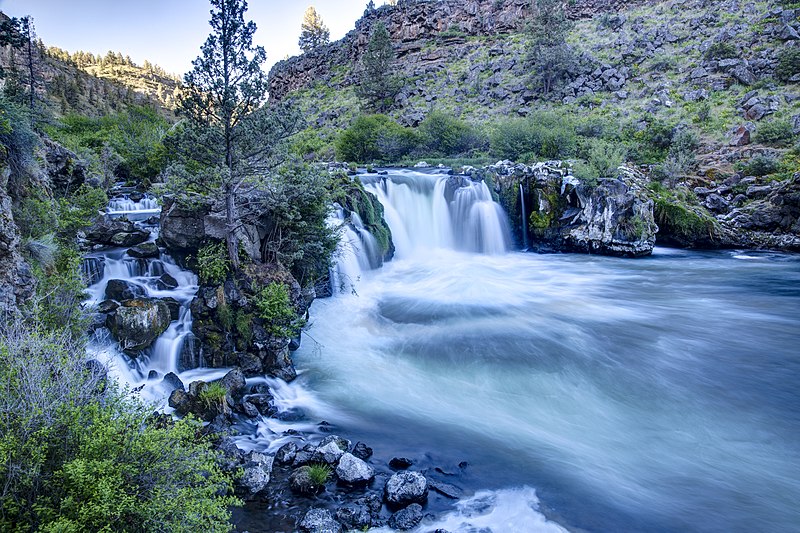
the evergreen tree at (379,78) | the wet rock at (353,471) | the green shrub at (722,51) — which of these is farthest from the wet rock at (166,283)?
the green shrub at (722,51)

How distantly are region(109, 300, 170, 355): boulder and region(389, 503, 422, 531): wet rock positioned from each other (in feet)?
21.9

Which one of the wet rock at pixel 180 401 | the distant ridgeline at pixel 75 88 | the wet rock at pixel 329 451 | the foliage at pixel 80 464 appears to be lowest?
the wet rock at pixel 329 451

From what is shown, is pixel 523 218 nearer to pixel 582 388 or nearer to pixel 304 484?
pixel 582 388

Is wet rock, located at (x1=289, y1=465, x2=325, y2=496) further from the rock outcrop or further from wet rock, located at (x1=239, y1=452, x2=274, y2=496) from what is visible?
the rock outcrop

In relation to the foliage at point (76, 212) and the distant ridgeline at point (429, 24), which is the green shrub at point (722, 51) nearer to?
the distant ridgeline at point (429, 24)

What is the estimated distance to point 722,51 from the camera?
3791cm

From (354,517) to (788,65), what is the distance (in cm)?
4441

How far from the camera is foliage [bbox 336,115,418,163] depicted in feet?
112

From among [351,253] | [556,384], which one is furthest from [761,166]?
[351,253]

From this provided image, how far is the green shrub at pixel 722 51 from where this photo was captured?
123 feet

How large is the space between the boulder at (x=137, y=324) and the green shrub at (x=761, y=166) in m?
28.7

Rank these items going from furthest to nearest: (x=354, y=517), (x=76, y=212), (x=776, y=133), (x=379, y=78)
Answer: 1. (x=379, y=78)
2. (x=776, y=133)
3. (x=76, y=212)
4. (x=354, y=517)

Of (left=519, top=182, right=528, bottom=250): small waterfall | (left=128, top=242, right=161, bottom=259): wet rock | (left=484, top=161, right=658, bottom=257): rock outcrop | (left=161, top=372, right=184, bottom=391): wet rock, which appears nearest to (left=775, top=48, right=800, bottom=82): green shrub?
(left=484, top=161, right=658, bottom=257): rock outcrop

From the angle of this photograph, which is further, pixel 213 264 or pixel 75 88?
pixel 75 88
